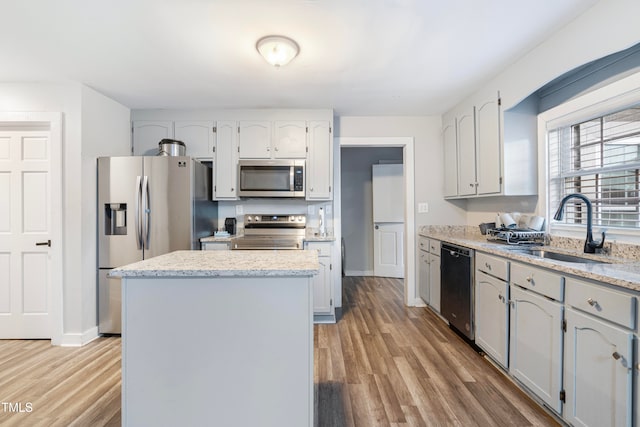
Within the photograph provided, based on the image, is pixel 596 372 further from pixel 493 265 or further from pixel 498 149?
pixel 498 149

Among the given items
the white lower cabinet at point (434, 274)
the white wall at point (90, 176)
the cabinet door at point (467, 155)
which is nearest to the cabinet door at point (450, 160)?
the cabinet door at point (467, 155)

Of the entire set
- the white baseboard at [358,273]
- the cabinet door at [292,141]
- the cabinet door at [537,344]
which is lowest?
the white baseboard at [358,273]

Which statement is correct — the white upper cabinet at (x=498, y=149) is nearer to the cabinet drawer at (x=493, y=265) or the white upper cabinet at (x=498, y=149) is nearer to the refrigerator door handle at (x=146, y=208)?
the cabinet drawer at (x=493, y=265)

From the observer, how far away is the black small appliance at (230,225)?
3.32 metres

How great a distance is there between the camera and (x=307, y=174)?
3197 mm

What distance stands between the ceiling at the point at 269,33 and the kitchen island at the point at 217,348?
1.51 meters

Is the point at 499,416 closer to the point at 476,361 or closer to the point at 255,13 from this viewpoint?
the point at 476,361

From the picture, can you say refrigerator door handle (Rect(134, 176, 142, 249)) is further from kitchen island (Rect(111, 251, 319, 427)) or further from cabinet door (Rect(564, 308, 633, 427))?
cabinet door (Rect(564, 308, 633, 427))

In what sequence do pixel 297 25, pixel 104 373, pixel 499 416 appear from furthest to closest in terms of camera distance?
pixel 104 373
pixel 297 25
pixel 499 416

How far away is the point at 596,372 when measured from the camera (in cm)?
128

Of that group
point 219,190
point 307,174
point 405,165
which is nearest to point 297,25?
point 307,174

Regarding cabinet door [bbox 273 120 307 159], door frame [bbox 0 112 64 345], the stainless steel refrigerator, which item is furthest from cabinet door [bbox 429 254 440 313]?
door frame [bbox 0 112 64 345]

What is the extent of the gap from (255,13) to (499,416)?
2.74 meters

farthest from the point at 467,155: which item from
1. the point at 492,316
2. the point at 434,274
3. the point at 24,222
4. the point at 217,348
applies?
the point at 24,222
